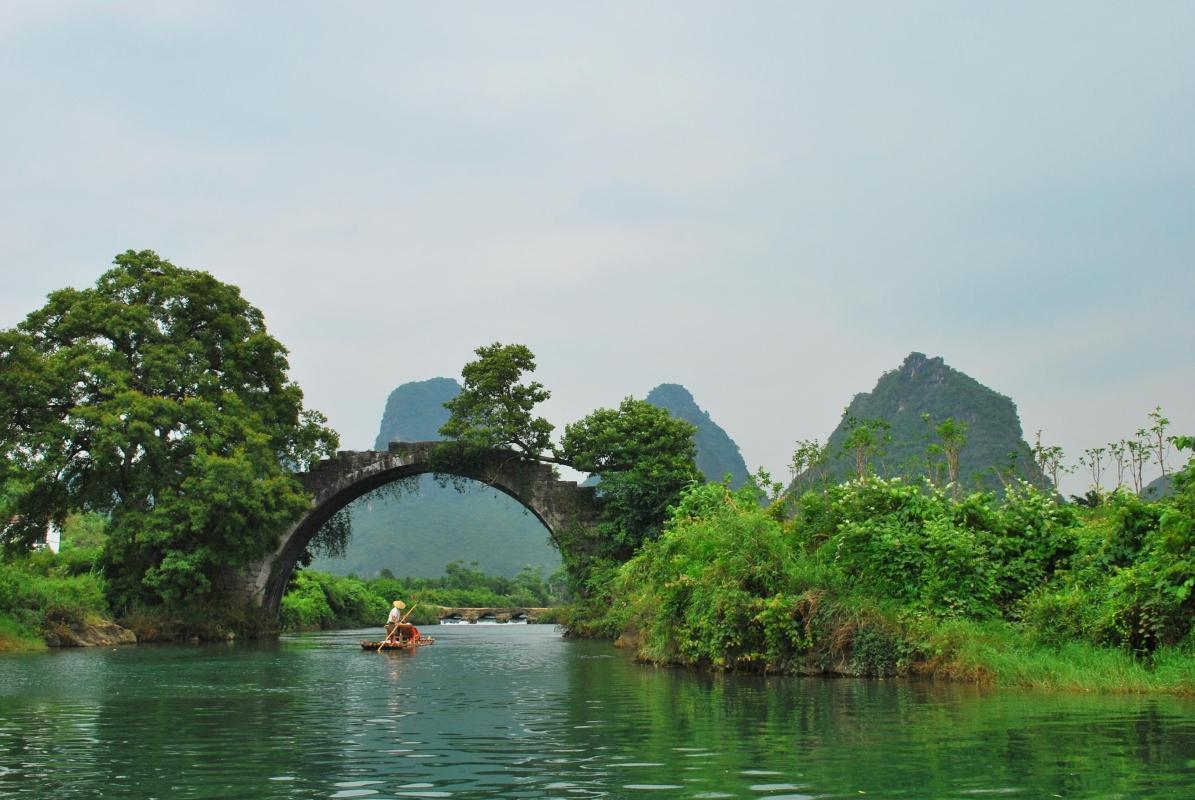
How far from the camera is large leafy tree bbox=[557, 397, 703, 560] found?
102 ft

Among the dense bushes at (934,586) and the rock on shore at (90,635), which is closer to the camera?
the dense bushes at (934,586)

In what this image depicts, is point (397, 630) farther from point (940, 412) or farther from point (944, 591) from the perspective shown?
point (940, 412)

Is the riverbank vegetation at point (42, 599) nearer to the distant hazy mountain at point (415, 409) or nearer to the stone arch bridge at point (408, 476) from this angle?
the stone arch bridge at point (408, 476)

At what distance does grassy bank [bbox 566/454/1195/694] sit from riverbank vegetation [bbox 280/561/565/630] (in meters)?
13.4

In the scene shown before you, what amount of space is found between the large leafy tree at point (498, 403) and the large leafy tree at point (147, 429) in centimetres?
533

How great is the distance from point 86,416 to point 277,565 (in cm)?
1059

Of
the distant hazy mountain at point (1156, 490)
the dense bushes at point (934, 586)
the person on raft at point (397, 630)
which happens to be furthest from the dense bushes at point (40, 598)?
the distant hazy mountain at point (1156, 490)

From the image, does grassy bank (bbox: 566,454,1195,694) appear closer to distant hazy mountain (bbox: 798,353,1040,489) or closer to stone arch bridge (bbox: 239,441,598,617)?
stone arch bridge (bbox: 239,441,598,617)

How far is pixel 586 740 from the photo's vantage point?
8.71m

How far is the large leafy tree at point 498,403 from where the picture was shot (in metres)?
33.3

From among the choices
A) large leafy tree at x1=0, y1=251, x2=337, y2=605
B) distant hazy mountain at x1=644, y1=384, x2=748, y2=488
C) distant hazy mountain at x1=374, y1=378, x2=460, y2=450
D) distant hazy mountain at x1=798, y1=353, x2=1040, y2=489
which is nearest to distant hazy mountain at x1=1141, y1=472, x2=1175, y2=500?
distant hazy mountain at x1=798, y1=353, x2=1040, y2=489

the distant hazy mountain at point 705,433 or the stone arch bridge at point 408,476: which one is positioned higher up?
the distant hazy mountain at point 705,433

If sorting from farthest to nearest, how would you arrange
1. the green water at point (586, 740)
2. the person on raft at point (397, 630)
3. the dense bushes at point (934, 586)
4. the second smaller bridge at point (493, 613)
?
1. the second smaller bridge at point (493, 613)
2. the person on raft at point (397, 630)
3. the dense bushes at point (934, 586)
4. the green water at point (586, 740)

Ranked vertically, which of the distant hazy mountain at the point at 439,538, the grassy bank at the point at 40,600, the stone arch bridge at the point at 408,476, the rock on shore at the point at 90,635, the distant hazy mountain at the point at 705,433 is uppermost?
the distant hazy mountain at the point at 705,433
